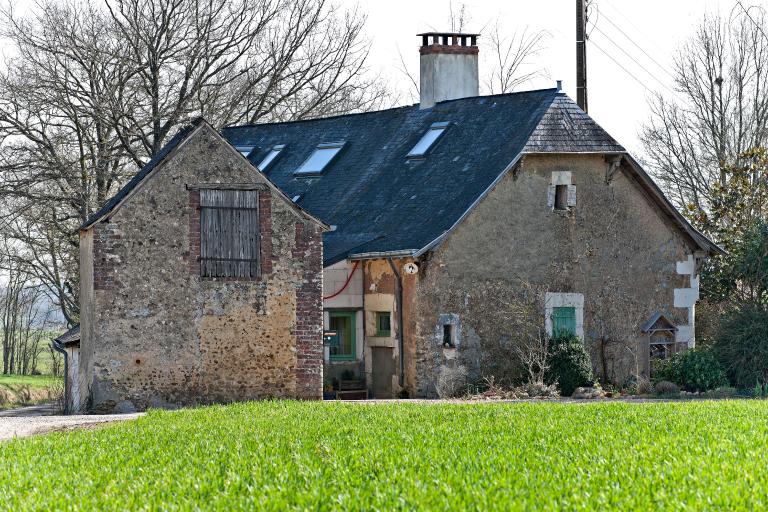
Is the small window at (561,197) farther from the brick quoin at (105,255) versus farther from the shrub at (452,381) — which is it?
the brick quoin at (105,255)

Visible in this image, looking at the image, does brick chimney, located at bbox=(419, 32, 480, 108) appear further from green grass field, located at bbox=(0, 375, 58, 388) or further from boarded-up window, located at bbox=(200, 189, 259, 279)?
green grass field, located at bbox=(0, 375, 58, 388)

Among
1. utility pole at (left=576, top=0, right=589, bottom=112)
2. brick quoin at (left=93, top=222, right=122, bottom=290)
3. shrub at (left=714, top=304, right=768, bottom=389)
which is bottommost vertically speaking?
shrub at (left=714, top=304, right=768, bottom=389)

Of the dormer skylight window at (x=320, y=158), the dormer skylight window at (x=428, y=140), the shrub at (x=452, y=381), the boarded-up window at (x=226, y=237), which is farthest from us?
the dormer skylight window at (x=320, y=158)

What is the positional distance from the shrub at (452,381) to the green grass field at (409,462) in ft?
20.7

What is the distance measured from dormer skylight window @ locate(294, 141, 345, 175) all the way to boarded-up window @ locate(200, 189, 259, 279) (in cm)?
883

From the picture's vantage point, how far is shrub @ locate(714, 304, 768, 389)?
2535cm

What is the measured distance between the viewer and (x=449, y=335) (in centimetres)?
2503

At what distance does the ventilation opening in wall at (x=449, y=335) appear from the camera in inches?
981

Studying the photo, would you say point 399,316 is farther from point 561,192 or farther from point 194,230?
point 194,230

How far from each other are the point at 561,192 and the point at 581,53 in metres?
6.13

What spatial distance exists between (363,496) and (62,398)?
2052cm

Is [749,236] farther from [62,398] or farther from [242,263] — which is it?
[62,398]

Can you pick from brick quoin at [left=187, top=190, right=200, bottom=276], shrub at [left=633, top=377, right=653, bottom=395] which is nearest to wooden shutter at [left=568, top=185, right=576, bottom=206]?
shrub at [left=633, top=377, right=653, bottom=395]

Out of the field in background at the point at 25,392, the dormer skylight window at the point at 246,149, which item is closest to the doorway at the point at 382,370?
the dormer skylight window at the point at 246,149
